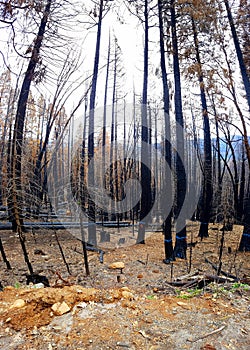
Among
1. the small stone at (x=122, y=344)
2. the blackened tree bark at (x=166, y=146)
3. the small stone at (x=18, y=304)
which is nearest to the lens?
the small stone at (x=122, y=344)

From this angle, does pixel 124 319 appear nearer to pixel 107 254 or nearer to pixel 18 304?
pixel 18 304

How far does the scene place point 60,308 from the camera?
249 cm

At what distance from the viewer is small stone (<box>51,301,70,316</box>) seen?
8.04 ft

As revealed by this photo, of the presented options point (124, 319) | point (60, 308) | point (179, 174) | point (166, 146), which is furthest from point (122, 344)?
point (166, 146)

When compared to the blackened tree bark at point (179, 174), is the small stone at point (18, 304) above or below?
below

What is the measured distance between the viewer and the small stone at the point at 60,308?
245 centimetres

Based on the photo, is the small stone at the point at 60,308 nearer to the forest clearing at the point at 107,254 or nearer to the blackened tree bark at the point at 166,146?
the forest clearing at the point at 107,254

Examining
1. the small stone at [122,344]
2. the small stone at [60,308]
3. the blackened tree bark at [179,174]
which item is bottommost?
the small stone at [122,344]

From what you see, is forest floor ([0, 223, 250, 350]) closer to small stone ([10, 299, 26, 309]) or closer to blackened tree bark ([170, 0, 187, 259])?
small stone ([10, 299, 26, 309])

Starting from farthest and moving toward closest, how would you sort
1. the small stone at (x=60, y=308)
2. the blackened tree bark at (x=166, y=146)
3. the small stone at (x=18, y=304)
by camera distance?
the blackened tree bark at (x=166, y=146) < the small stone at (x=18, y=304) < the small stone at (x=60, y=308)

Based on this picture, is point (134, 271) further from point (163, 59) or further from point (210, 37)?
point (210, 37)

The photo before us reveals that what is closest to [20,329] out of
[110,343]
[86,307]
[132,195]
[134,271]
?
[86,307]

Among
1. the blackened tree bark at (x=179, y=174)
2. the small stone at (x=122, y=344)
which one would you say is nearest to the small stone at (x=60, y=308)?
the small stone at (x=122, y=344)

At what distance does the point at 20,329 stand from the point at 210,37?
945 centimetres
